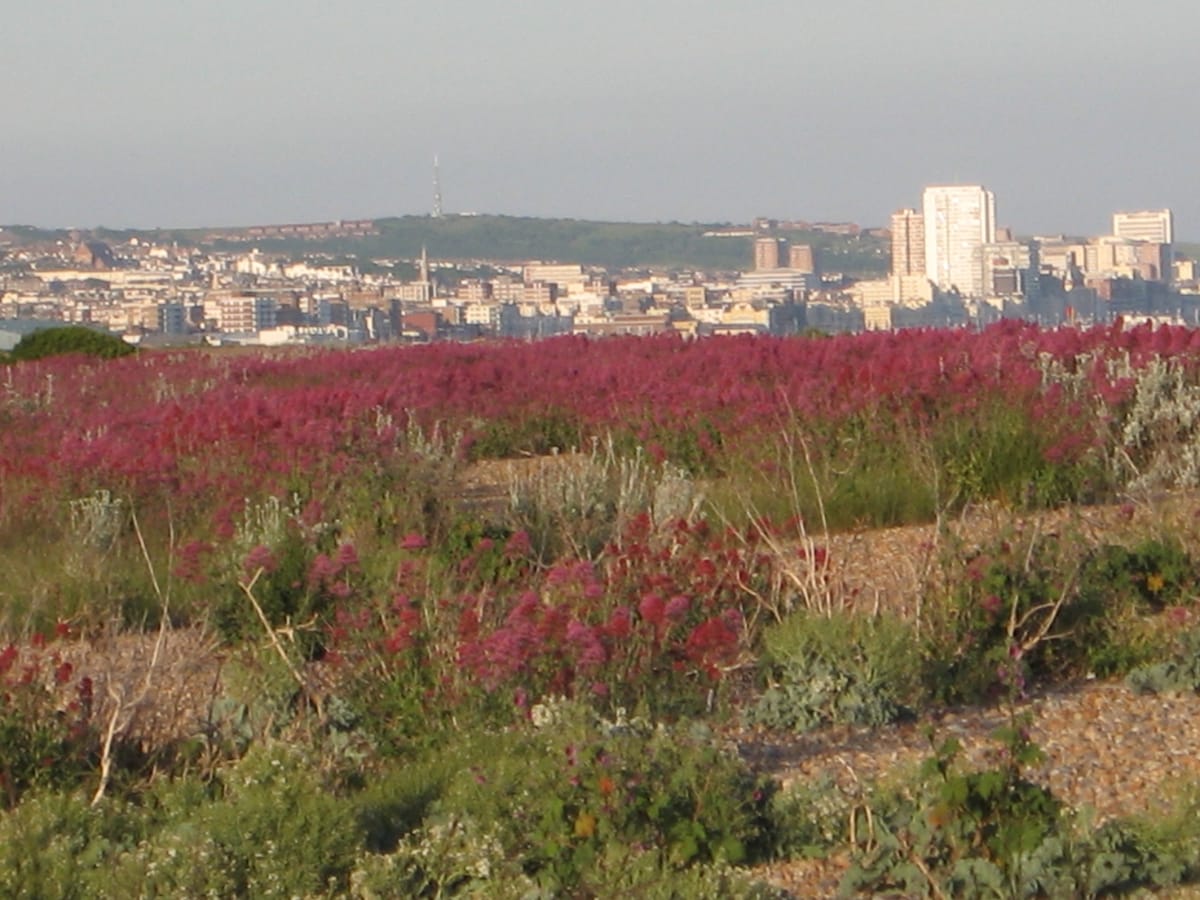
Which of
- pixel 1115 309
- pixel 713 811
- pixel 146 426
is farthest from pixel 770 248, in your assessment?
pixel 713 811

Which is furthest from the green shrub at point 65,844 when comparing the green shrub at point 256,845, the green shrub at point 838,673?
the green shrub at point 838,673

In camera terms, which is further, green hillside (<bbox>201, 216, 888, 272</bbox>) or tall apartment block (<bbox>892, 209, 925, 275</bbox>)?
green hillside (<bbox>201, 216, 888, 272</bbox>)

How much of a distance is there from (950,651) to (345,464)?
11.9ft

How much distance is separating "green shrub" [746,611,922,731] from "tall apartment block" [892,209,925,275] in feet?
211

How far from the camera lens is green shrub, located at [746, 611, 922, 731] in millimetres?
5855

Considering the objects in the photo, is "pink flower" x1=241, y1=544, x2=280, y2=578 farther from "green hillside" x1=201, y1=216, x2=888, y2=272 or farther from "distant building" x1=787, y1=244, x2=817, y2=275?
"green hillside" x1=201, y1=216, x2=888, y2=272

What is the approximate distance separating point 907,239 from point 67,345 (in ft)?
167

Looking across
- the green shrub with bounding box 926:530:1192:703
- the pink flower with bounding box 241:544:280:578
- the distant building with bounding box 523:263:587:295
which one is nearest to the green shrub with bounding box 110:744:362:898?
the pink flower with bounding box 241:544:280:578

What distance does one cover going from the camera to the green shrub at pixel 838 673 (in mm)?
5855

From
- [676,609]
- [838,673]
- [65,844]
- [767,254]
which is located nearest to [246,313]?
[767,254]

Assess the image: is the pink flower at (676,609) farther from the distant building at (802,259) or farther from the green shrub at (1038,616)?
the distant building at (802,259)

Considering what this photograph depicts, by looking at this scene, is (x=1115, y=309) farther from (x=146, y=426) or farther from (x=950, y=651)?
(x=950, y=651)

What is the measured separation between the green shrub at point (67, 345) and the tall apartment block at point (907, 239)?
152ft

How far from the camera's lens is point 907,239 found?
7306 cm
